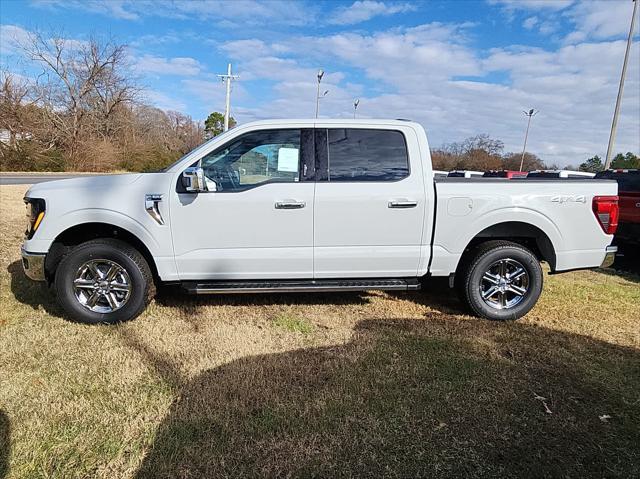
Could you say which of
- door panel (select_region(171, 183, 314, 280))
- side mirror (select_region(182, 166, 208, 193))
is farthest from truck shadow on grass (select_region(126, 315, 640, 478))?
side mirror (select_region(182, 166, 208, 193))

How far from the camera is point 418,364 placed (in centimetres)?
337

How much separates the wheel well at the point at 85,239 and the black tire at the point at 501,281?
3.16 m

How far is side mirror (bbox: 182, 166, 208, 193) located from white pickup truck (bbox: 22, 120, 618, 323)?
1 cm

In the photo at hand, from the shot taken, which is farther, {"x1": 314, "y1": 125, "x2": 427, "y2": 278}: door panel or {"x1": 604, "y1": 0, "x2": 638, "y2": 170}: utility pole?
{"x1": 604, "y1": 0, "x2": 638, "y2": 170}: utility pole

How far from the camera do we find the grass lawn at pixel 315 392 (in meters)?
2.32

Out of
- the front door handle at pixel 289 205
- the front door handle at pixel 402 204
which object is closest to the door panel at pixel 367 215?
the front door handle at pixel 402 204

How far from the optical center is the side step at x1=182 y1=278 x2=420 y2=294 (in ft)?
13.2

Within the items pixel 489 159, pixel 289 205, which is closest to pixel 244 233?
pixel 289 205

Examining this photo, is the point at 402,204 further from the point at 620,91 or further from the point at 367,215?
the point at 620,91

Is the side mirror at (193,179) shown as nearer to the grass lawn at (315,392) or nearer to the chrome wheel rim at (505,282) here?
the grass lawn at (315,392)

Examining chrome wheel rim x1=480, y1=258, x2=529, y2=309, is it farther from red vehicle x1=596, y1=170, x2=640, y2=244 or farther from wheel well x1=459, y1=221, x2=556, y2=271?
red vehicle x1=596, y1=170, x2=640, y2=244

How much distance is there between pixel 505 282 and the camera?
14.4 feet

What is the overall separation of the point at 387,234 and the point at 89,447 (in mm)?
2851

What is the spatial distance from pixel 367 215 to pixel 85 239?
2.83 m
